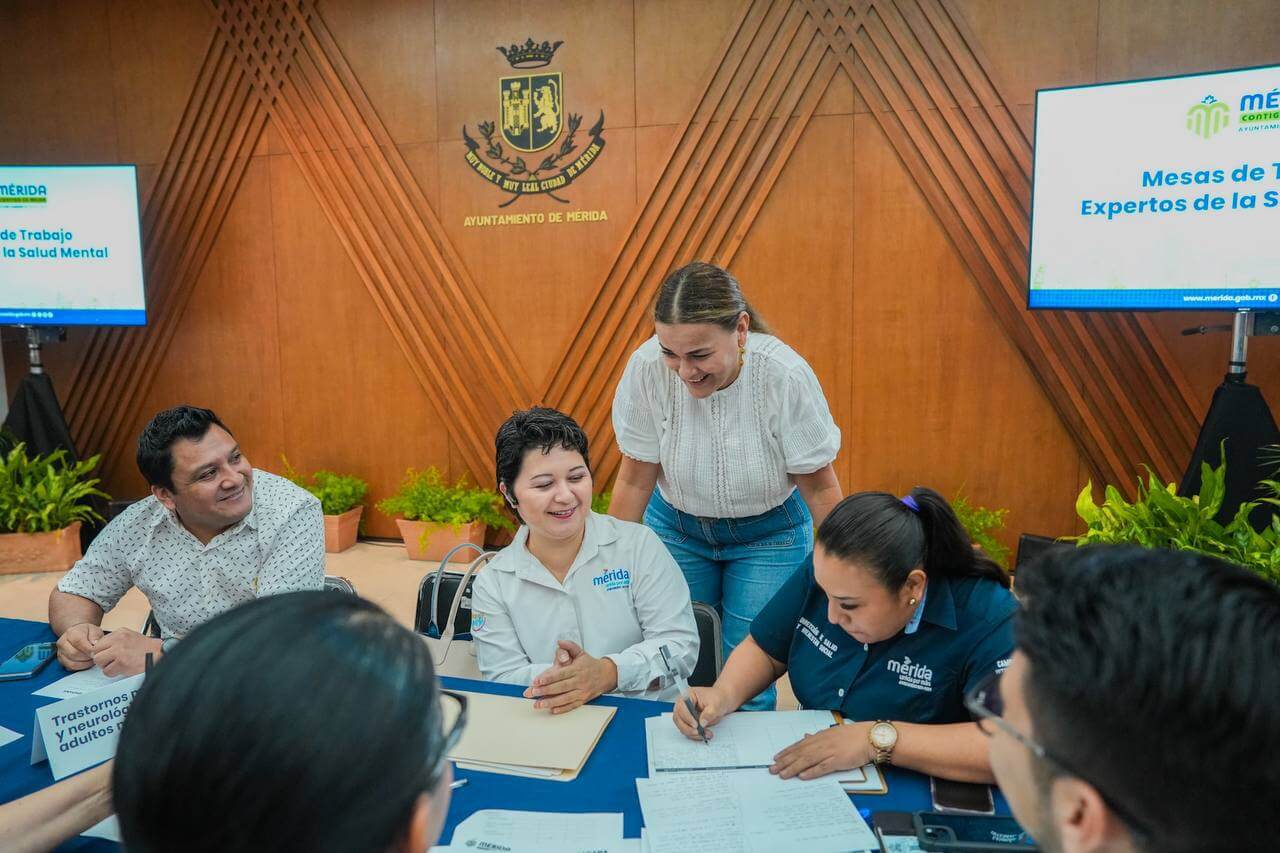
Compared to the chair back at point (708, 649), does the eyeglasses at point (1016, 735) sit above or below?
above

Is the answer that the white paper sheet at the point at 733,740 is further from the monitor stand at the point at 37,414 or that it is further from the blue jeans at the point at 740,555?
the monitor stand at the point at 37,414

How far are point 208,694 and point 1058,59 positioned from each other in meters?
4.57

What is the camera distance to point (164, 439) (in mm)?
2092

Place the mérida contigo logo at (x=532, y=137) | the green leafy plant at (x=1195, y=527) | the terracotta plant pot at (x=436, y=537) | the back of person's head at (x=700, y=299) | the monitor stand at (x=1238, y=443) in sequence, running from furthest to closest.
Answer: the terracotta plant pot at (x=436, y=537) → the mérida contigo logo at (x=532, y=137) → the monitor stand at (x=1238, y=443) → the green leafy plant at (x=1195, y=527) → the back of person's head at (x=700, y=299)

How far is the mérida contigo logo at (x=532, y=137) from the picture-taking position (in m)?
4.73

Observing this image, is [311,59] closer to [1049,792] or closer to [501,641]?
[501,641]

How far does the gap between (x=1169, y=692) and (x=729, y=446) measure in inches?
70.0

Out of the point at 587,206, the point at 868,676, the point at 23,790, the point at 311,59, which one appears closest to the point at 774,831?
the point at 868,676

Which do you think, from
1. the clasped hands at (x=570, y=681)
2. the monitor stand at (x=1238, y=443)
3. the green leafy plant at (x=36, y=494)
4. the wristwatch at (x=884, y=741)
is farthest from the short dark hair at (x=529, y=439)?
the green leafy plant at (x=36, y=494)

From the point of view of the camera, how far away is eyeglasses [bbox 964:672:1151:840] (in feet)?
2.23

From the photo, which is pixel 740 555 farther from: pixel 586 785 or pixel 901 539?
pixel 586 785

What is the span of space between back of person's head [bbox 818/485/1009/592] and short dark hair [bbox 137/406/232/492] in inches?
59.5

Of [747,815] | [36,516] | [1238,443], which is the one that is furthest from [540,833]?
[36,516]

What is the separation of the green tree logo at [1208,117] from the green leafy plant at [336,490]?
468cm
